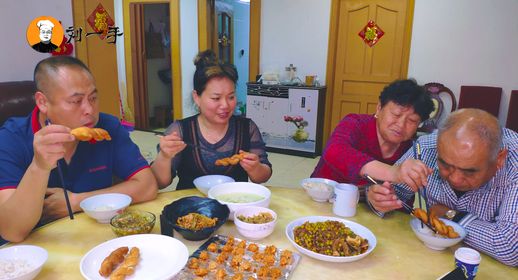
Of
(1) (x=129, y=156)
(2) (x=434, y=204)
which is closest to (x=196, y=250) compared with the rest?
(1) (x=129, y=156)

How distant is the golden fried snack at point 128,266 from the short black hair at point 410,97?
4.93 ft

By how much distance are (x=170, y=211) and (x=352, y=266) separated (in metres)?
0.71

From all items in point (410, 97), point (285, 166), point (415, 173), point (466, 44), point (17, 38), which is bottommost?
point (285, 166)

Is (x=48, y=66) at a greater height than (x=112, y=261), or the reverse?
(x=48, y=66)

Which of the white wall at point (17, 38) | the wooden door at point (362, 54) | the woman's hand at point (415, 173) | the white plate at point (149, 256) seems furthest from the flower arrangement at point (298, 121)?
the white plate at point (149, 256)

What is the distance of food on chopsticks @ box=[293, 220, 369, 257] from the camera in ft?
4.11

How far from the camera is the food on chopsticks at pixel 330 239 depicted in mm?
1252

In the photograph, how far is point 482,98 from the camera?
4.55 metres

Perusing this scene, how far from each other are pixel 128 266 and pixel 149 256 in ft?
0.35

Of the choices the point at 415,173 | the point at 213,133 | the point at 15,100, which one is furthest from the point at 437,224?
the point at 15,100

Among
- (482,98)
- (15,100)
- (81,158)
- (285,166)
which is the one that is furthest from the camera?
(285,166)

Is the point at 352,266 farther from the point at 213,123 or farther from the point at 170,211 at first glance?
the point at 213,123

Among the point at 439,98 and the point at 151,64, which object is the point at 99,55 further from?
the point at 439,98

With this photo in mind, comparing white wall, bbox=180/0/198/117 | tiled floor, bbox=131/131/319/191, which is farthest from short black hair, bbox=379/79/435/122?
white wall, bbox=180/0/198/117
